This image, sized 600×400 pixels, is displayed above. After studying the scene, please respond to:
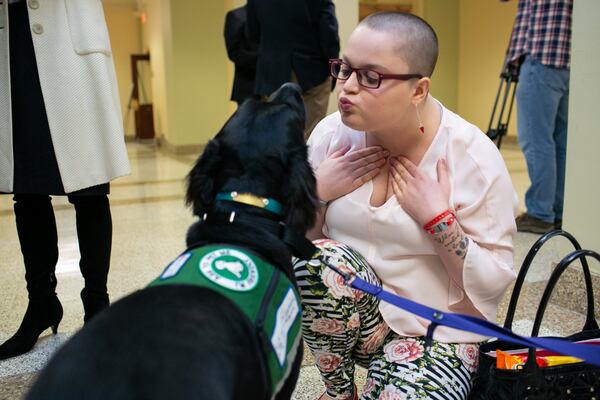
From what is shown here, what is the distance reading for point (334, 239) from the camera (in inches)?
55.2

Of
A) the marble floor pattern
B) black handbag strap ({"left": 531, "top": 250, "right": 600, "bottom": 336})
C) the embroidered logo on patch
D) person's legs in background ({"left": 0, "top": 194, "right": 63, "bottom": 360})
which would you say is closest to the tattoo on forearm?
black handbag strap ({"left": 531, "top": 250, "right": 600, "bottom": 336})

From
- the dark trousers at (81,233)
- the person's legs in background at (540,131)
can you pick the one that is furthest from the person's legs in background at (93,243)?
the person's legs in background at (540,131)

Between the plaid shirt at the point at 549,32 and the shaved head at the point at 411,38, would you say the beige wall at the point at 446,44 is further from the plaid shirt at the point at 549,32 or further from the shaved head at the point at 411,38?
the shaved head at the point at 411,38

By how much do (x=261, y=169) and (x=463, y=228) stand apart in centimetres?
46

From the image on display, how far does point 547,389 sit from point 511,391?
6 centimetres

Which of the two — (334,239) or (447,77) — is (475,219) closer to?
(334,239)

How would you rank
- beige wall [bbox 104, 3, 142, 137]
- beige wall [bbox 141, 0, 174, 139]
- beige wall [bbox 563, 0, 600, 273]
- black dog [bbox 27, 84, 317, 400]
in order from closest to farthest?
1. black dog [bbox 27, 84, 317, 400]
2. beige wall [bbox 563, 0, 600, 273]
3. beige wall [bbox 141, 0, 174, 139]
4. beige wall [bbox 104, 3, 142, 137]

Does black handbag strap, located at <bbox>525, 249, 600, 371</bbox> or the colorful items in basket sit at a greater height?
black handbag strap, located at <bbox>525, 249, 600, 371</bbox>

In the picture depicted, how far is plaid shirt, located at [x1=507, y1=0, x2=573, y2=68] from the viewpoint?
2914 mm

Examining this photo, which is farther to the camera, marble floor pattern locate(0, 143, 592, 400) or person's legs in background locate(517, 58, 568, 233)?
person's legs in background locate(517, 58, 568, 233)

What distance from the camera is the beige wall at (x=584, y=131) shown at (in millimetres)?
1977

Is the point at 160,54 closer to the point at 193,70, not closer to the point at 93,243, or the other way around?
the point at 193,70

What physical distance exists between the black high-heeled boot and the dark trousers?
73 mm

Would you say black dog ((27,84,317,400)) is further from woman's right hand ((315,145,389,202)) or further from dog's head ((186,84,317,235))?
woman's right hand ((315,145,389,202))
